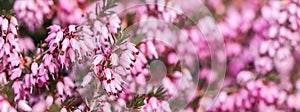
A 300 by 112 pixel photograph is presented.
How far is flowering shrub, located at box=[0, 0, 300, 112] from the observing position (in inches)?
138

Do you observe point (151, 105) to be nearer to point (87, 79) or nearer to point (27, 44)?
point (87, 79)

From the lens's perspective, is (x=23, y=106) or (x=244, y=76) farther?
(x=244, y=76)

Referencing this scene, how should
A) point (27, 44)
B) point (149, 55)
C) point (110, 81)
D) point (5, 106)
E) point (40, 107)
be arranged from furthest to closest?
point (27, 44), point (149, 55), point (40, 107), point (5, 106), point (110, 81)

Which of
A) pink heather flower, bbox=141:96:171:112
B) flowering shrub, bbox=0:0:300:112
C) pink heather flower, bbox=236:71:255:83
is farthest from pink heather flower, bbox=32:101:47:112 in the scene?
pink heather flower, bbox=236:71:255:83

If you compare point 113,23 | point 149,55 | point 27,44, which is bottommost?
point 149,55

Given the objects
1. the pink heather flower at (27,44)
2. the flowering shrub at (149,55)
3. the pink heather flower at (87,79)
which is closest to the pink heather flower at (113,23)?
the flowering shrub at (149,55)

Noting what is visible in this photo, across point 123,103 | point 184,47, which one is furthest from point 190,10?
point 123,103

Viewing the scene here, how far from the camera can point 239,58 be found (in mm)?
4758

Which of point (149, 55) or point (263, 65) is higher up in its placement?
point (149, 55)

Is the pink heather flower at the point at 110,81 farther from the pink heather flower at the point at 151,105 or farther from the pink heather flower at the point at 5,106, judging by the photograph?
the pink heather flower at the point at 5,106

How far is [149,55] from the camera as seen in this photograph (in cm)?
404

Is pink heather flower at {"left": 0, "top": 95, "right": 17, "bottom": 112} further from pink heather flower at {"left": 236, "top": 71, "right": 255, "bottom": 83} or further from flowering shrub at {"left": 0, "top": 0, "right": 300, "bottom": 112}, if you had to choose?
pink heather flower at {"left": 236, "top": 71, "right": 255, "bottom": 83}

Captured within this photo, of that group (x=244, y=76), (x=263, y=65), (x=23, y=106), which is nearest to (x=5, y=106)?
(x=23, y=106)

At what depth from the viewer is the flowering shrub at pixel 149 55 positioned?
3502 mm
